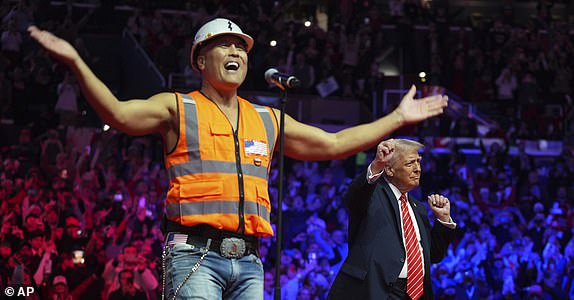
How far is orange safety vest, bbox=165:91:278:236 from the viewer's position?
Result: 4156 millimetres

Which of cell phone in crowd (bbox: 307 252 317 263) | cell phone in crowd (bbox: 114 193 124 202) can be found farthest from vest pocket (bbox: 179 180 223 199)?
cell phone in crowd (bbox: 114 193 124 202)

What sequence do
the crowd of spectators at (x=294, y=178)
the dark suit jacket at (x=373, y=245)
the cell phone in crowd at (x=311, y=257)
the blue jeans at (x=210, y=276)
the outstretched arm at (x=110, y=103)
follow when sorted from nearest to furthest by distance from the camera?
the outstretched arm at (x=110, y=103) → the blue jeans at (x=210, y=276) → the dark suit jacket at (x=373, y=245) → the crowd of spectators at (x=294, y=178) → the cell phone in crowd at (x=311, y=257)

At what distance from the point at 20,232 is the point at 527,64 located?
1274 centimetres

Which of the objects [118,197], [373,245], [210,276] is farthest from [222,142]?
[118,197]

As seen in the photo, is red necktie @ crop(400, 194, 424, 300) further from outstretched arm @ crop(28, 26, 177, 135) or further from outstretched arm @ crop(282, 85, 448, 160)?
outstretched arm @ crop(28, 26, 177, 135)

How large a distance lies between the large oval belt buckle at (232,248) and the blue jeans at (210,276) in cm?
2

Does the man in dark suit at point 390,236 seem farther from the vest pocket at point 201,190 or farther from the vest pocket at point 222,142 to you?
the vest pocket at point 201,190

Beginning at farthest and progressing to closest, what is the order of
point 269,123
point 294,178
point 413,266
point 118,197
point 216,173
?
point 294,178 → point 118,197 → point 413,266 → point 269,123 → point 216,173

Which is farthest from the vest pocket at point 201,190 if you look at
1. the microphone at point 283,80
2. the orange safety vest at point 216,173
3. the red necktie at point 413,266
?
the red necktie at point 413,266

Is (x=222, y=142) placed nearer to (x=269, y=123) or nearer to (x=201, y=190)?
(x=201, y=190)

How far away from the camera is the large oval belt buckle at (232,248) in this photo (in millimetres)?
4121

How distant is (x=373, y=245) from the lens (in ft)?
19.1

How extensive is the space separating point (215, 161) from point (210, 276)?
0.53 metres

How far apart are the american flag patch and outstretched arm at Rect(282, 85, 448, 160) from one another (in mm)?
274
